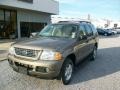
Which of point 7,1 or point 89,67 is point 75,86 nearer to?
point 89,67

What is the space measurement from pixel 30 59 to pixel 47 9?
21.1m

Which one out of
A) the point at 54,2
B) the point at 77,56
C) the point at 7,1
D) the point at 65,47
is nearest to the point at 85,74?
the point at 77,56

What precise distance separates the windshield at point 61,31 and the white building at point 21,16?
40.4 ft

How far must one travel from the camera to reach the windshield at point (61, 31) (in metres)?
5.93

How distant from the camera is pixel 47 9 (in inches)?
986

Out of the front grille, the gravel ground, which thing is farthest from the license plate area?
the gravel ground

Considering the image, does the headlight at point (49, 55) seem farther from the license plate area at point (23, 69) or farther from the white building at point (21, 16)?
the white building at point (21, 16)

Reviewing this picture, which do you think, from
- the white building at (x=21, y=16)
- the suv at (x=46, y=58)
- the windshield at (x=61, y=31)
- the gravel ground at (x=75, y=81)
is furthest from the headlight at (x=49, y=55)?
the white building at (x=21, y=16)

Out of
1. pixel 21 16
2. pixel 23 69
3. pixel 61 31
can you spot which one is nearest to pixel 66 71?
pixel 23 69

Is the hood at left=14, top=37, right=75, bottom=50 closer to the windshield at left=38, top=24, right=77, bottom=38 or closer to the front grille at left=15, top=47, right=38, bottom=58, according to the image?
the front grille at left=15, top=47, right=38, bottom=58

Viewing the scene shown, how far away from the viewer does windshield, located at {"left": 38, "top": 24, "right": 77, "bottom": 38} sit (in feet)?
19.5

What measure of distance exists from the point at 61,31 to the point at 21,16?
17.3 m

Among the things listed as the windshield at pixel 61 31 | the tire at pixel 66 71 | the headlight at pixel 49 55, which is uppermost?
the windshield at pixel 61 31

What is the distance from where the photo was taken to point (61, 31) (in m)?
6.18
